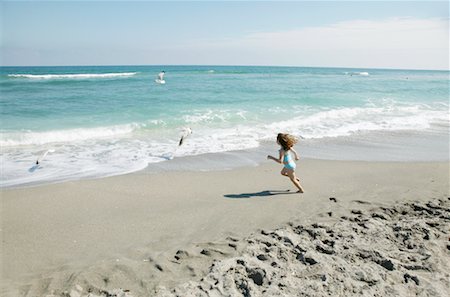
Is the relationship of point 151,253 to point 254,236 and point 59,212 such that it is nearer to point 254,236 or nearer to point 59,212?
point 254,236

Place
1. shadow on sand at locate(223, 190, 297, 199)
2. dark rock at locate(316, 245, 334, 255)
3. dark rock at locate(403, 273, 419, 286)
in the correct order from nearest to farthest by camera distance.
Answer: dark rock at locate(403, 273, 419, 286) → dark rock at locate(316, 245, 334, 255) → shadow on sand at locate(223, 190, 297, 199)

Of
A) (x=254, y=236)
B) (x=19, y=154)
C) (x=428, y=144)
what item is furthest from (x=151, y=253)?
(x=428, y=144)

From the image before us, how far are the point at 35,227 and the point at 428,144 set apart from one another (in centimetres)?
1044

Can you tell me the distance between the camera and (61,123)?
1409cm

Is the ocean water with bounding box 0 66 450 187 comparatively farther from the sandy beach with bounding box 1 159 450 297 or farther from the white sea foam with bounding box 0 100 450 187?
the sandy beach with bounding box 1 159 450 297

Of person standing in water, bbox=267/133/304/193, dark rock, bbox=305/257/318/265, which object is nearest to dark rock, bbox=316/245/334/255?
dark rock, bbox=305/257/318/265

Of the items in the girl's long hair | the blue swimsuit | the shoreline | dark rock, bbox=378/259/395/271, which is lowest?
the shoreline

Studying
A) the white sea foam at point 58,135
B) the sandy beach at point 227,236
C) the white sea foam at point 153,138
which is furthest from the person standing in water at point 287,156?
the white sea foam at point 58,135

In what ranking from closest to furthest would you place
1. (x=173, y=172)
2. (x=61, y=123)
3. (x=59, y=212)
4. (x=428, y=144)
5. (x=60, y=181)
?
(x=59, y=212), (x=60, y=181), (x=173, y=172), (x=428, y=144), (x=61, y=123)

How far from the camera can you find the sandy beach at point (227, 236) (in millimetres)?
3797

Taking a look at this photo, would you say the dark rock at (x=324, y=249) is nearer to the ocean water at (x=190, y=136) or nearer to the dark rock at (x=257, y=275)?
the dark rock at (x=257, y=275)

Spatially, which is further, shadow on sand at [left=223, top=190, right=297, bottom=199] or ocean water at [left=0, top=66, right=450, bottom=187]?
ocean water at [left=0, top=66, right=450, bottom=187]

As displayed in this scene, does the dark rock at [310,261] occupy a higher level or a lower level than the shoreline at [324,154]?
higher

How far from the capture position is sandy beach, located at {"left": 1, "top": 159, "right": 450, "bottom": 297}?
3.80 metres
